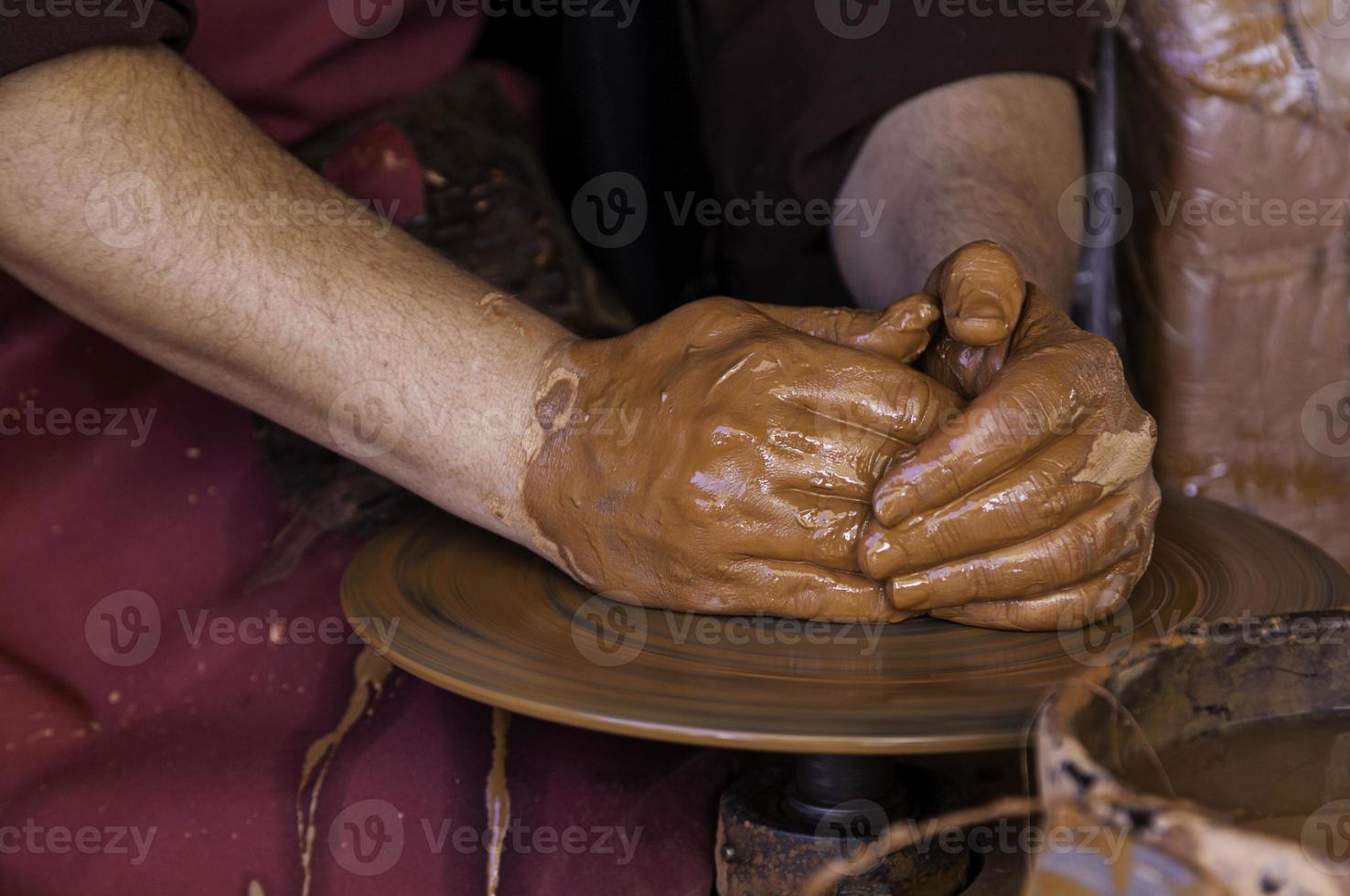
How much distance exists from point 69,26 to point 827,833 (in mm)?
849

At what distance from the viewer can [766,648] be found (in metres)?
0.85

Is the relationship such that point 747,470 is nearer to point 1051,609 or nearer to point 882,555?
point 882,555

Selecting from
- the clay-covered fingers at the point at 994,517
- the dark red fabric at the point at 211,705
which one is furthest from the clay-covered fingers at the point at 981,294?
the dark red fabric at the point at 211,705

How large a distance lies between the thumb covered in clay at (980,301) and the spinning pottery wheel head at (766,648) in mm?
218

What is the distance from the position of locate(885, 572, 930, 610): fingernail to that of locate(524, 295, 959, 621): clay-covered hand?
0.02 meters

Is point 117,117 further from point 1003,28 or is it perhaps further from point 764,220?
point 1003,28

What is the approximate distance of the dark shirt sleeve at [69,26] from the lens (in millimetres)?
933

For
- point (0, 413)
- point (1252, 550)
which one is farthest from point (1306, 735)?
point (0, 413)

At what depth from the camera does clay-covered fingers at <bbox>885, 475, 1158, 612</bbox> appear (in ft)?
2.82

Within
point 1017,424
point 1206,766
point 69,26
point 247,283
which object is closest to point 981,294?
point 1017,424

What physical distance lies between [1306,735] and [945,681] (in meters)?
0.21

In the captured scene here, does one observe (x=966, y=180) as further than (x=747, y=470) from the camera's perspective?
Yes

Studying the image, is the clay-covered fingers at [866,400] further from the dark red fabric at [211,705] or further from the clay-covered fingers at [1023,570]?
the dark red fabric at [211,705]

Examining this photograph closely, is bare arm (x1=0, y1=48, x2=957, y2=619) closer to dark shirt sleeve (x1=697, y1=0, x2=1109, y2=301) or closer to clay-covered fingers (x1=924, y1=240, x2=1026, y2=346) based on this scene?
clay-covered fingers (x1=924, y1=240, x2=1026, y2=346)
